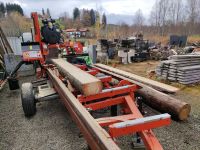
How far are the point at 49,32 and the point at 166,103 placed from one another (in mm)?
5070

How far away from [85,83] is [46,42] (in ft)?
15.6

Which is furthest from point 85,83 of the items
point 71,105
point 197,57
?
point 197,57

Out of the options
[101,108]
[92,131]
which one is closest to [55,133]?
[101,108]

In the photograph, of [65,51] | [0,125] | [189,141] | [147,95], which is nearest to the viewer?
[189,141]

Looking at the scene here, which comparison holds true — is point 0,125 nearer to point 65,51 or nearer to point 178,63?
point 65,51

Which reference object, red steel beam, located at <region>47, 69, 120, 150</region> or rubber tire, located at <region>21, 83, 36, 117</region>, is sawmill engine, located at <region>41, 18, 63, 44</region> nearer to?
rubber tire, located at <region>21, 83, 36, 117</region>

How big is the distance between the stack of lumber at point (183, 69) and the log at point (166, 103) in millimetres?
3779

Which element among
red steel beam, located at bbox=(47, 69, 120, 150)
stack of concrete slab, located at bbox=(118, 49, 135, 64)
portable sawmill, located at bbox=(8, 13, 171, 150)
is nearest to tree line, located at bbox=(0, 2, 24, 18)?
stack of concrete slab, located at bbox=(118, 49, 135, 64)

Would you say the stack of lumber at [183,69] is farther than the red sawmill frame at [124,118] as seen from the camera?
Yes

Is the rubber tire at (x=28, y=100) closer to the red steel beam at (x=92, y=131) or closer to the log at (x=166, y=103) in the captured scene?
the red steel beam at (x=92, y=131)

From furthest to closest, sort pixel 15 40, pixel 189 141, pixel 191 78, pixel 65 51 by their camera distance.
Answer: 1. pixel 15 40
2. pixel 65 51
3. pixel 191 78
4. pixel 189 141

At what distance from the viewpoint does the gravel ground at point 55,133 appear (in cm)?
378

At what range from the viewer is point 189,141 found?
12.4ft

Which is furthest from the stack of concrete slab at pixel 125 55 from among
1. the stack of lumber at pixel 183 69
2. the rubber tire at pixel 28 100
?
the rubber tire at pixel 28 100
